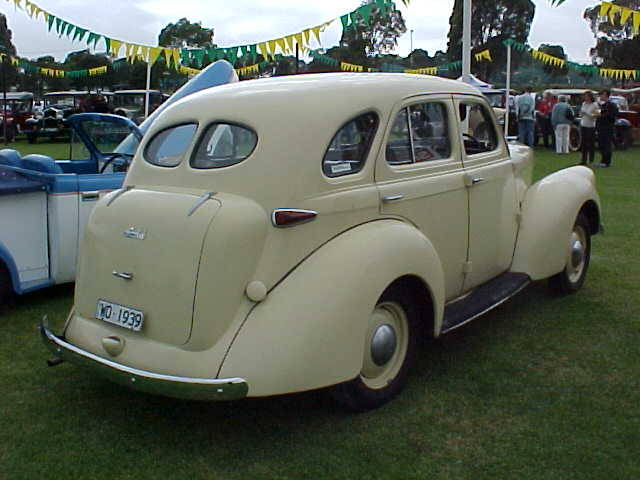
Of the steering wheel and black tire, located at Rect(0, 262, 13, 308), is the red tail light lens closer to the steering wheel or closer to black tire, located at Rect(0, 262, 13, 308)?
black tire, located at Rect(0, 262, 13, 308)

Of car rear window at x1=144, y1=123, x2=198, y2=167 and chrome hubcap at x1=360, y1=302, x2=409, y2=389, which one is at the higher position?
car rear window at x1=144, y1=123, x2=198, y2=167

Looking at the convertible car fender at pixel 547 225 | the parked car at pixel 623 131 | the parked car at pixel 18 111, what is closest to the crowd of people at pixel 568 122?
the parked car at pixel 623 131

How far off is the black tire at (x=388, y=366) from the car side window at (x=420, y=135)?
2.65 feet

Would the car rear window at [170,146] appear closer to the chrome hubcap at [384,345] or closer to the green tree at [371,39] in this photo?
the chrome hubcap at [384,345]

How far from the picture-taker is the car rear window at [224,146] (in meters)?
3.69

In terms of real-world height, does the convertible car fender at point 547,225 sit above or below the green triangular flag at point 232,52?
below

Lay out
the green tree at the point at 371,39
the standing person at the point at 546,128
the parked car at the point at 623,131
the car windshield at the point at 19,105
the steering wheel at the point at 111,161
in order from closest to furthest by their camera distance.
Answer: the steering wheel at the point at 111,161, the parked car at the point at 623,131, the standing person at the point at 546,128, the car windshield at the point at 19,105, the green tree at the point at 371,39

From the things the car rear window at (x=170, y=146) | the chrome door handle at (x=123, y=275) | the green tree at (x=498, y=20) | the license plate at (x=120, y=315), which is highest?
the green tree at (x=498, y=20)

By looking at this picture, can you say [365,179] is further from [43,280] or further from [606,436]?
[43,280]

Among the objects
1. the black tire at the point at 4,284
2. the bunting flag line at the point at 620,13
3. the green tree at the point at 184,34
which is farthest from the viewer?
the green tree at the point at 184,34

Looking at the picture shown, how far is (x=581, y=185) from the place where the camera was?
18.3 feet

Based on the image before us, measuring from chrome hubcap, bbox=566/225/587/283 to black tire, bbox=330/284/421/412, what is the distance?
2239mm

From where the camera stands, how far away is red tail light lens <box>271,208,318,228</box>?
11.2ft

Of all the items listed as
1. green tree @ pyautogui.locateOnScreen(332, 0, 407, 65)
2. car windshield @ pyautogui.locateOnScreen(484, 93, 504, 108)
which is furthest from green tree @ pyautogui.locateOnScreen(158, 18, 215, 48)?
car windshield @ pyautogui.locateOnScreen(484, 93, 504, 108)
